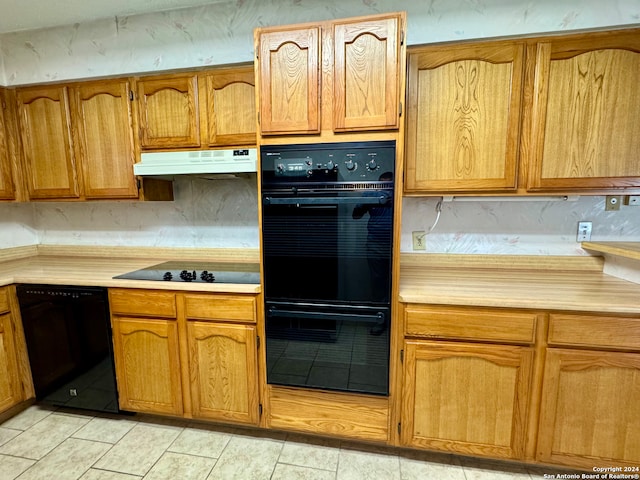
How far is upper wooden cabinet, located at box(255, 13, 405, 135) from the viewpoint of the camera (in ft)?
4.41

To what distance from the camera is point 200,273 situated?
1.83 m

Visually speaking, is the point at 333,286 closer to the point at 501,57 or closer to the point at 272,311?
the point at 272,311

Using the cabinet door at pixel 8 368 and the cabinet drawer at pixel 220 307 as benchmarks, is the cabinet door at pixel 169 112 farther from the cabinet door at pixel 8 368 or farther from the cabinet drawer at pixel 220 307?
the cabinet door at pixel 8 368

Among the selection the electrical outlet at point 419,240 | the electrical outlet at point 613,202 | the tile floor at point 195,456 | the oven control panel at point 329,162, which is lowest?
the tile floor at point 195,456

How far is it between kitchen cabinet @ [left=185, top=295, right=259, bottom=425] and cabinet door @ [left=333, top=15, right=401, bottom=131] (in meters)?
1.05

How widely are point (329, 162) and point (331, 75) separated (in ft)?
1.29

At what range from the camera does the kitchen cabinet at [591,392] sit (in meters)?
1.30

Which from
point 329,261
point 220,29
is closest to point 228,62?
point 220,29

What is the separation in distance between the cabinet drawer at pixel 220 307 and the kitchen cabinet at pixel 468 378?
79 centimetres

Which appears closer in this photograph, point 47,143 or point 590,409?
point 590,409

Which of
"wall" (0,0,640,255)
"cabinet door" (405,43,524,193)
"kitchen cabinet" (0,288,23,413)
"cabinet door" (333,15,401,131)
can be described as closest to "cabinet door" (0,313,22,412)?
"kitchen cabinet" (0,288,23,413)

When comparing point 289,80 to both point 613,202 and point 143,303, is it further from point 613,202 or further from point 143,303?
point 613,202

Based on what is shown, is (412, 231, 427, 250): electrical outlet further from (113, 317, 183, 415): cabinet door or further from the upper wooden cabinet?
(113, 317, 183, 415): cabinet door

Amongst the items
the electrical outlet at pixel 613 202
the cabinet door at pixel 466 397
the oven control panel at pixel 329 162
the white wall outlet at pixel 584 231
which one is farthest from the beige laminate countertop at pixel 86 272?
the electrical outlet at pixel 613 202
